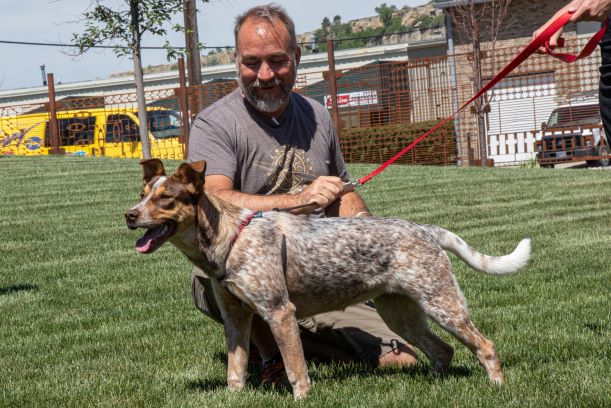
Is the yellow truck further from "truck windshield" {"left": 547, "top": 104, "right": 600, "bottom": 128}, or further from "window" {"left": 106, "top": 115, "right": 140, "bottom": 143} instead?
"truck windshield" {"left": 547, "top": 104, "right": 600, "bottom": 128}

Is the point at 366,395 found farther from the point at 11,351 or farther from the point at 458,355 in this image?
the point at 11,351

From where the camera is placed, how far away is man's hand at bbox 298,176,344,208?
15.7 feet

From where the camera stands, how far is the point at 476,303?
261 inches

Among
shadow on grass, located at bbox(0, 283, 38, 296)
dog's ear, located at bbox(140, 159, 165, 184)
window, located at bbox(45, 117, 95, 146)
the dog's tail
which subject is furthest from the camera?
window, located at bbox(45, 117, 95, 146)

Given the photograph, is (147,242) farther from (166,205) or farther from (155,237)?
(166,205)

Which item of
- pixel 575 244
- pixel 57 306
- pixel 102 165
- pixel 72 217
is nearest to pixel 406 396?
pixel 57 306

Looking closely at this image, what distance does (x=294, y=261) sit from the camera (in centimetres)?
440

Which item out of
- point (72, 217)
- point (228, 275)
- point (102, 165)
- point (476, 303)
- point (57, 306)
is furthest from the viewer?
point (102, 165)

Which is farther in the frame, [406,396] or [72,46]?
[72,46]

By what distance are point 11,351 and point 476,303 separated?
3.26 metres

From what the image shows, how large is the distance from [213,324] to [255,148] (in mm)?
1845

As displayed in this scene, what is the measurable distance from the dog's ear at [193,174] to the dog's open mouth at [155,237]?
0.68ft

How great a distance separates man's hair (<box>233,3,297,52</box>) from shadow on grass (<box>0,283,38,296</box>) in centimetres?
402

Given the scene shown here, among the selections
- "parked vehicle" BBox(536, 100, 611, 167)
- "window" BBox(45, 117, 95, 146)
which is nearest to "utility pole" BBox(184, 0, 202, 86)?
"window" BBox(45, 117, 95, 146)
